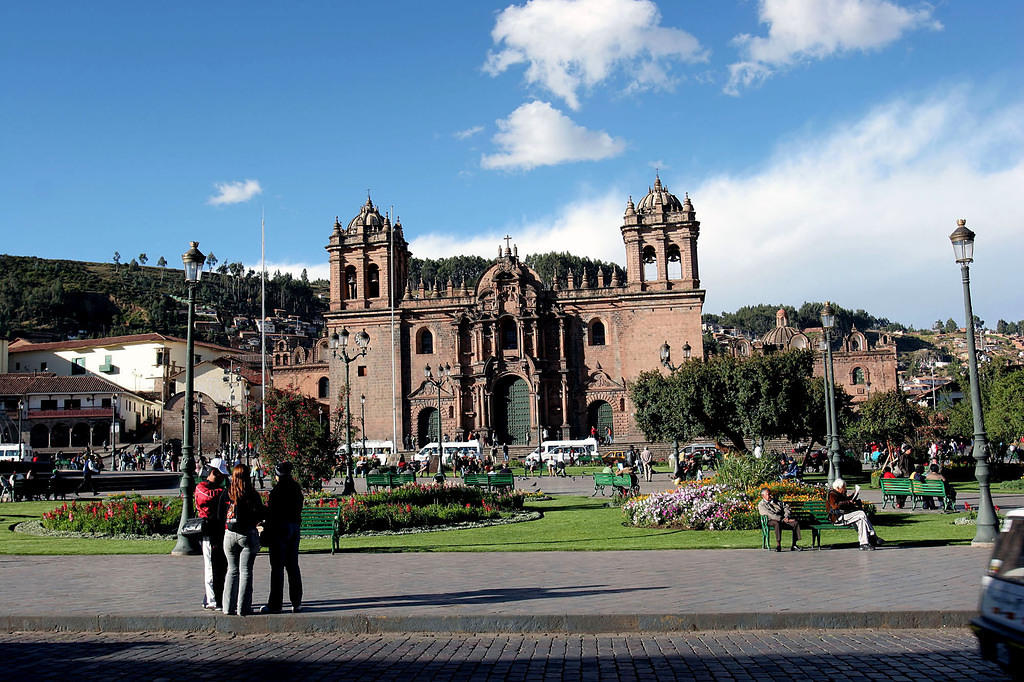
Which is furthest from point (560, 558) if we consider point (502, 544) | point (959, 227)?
point (959, 227)

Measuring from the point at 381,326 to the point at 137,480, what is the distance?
22.3 metres

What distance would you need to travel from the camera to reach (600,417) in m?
52.4

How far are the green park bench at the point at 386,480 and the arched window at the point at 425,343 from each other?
29.4 metres

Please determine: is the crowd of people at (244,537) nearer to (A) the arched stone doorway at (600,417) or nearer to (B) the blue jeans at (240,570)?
(B) the blue jeans at (240,570)

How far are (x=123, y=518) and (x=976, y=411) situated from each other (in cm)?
1469

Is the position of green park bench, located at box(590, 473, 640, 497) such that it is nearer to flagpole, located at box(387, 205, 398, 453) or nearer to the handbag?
the handbag

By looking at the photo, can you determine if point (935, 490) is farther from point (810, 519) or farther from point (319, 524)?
point (319, 524)

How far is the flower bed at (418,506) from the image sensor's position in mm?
16500

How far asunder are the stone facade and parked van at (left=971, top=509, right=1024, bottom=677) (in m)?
44.5

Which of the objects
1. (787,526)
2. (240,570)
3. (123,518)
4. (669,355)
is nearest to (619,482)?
(787,526)

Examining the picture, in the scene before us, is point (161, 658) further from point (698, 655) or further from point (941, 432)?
point (941, 432)

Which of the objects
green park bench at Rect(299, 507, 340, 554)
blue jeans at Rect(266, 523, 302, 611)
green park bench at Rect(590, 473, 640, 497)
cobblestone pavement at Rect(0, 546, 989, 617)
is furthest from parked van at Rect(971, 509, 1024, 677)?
green park bench at Rect(590, 473, 640, 497)

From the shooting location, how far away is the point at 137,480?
113 feet

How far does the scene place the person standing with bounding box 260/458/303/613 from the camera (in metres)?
8.39
